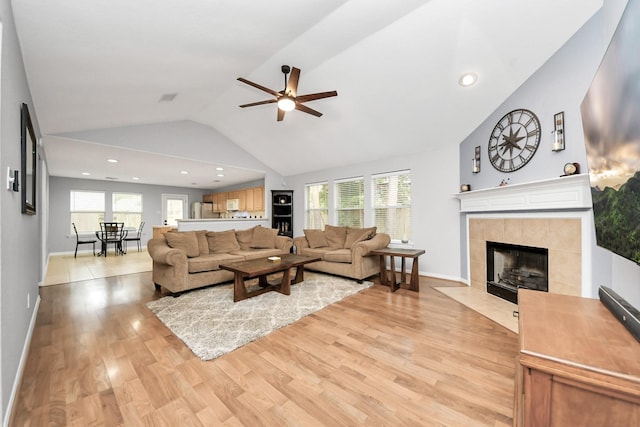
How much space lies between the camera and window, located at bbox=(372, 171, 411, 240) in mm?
4988

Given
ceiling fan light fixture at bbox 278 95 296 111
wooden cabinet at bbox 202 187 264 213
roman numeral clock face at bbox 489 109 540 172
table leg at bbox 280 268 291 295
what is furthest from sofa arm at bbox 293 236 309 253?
roman numeral clock face at bbox 489 109 540 172

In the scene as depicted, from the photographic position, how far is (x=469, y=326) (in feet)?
8.35

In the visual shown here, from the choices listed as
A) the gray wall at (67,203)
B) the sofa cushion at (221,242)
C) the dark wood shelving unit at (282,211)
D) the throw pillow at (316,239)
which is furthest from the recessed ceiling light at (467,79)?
the gray wall at (67,203)

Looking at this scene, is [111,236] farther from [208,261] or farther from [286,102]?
[286,102]

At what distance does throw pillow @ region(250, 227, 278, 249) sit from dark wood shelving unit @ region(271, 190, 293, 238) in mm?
1767

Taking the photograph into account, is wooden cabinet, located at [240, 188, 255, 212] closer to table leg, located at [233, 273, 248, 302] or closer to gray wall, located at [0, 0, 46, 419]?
table leg, located at [233, 273, 248, 302]

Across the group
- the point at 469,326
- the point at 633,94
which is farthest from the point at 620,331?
the point at 469,326

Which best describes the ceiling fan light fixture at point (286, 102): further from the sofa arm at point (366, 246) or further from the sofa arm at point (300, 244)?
the sofa arm at point (300, 244)

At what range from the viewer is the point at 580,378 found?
2.33 ft

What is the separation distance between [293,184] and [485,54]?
499 centimetres

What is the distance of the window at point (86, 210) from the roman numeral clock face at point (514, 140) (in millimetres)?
10491

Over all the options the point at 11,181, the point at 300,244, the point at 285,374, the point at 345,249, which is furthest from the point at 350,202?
the point at 11,181

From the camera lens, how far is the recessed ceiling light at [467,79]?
121 inches

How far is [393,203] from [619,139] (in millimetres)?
4162
